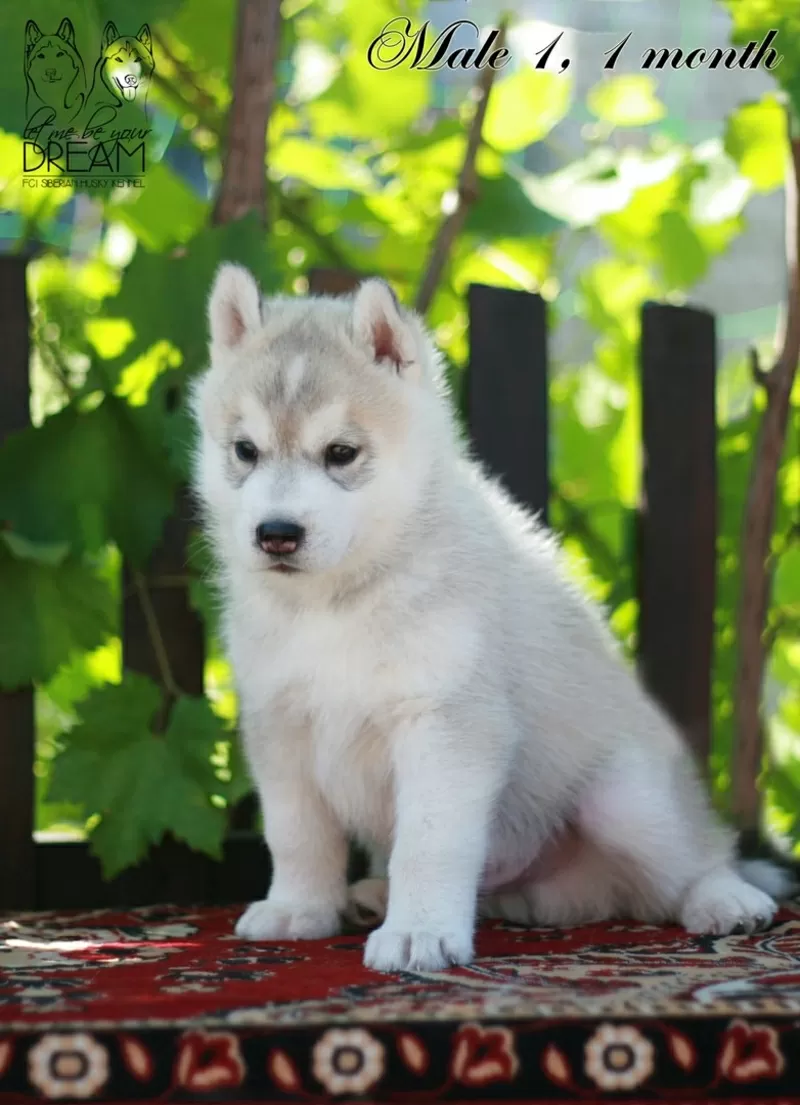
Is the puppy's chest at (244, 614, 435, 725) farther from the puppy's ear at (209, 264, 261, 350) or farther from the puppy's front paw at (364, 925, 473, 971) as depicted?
the puppy's ear at (209, 264, 261, 350)

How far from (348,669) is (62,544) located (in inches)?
34.4

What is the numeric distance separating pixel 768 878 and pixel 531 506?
42.1 inches

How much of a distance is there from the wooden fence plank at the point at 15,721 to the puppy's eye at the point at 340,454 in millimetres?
1036

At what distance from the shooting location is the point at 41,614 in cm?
306

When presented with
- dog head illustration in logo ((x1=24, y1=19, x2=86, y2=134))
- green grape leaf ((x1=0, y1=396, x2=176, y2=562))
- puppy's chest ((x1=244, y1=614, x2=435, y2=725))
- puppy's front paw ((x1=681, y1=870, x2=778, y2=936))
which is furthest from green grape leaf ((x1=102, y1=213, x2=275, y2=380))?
puppy's front paw ((x1=681, y1=870, x2=778, y2=936))

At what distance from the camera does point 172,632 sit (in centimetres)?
336

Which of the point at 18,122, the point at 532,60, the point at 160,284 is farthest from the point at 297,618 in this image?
→ the point at 532,60

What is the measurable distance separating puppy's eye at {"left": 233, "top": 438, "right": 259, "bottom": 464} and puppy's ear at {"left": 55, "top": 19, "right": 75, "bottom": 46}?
108cm

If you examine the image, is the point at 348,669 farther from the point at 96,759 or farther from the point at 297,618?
the point at 96,759

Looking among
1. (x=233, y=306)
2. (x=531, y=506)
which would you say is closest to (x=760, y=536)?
(x=531, y=506)

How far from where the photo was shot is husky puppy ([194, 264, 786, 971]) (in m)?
2.43

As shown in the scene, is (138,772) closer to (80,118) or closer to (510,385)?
(510,385)

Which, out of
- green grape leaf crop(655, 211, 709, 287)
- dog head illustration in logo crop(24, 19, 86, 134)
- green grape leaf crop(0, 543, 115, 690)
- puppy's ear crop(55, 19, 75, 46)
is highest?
puppy's ear crop(55, 19, 75, 46)

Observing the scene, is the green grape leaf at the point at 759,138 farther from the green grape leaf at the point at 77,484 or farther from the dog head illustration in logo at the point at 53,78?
the green grape leaf at the point at 77,484
